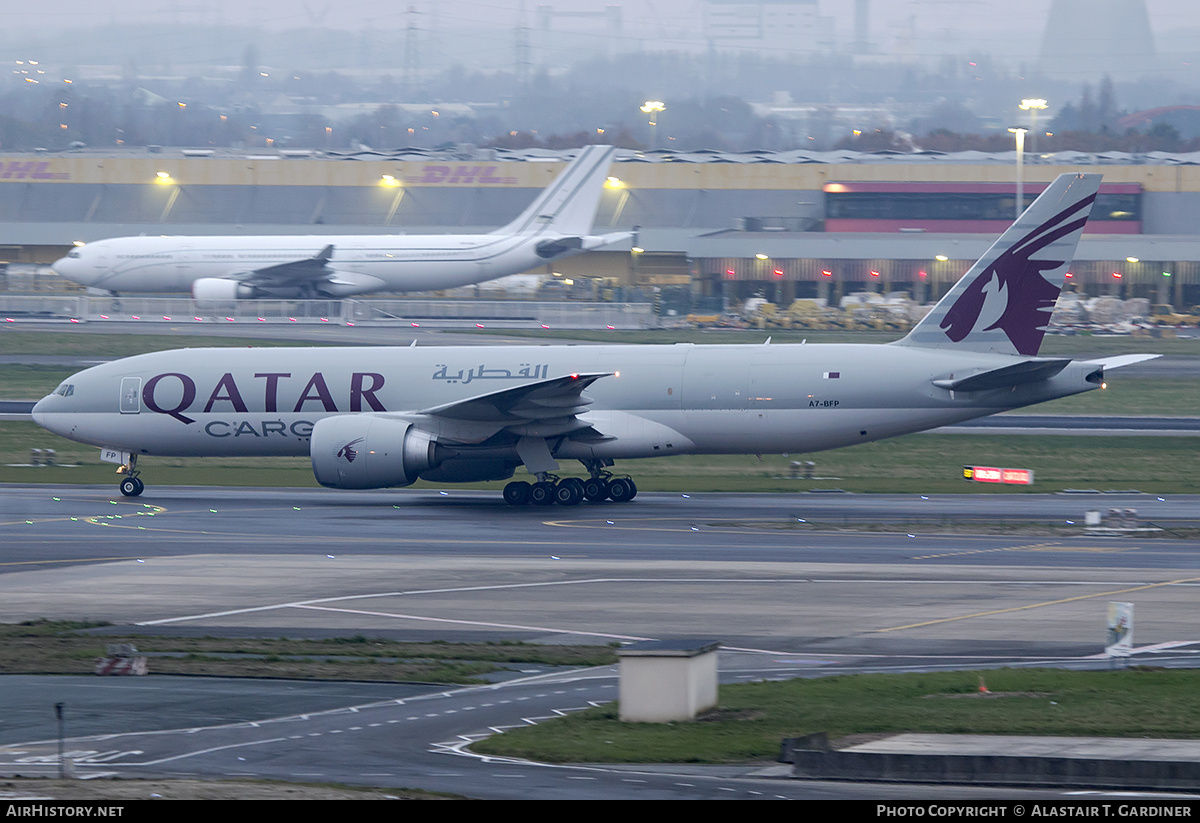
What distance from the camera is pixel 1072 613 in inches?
907

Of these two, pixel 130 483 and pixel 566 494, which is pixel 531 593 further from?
pixel 130 483

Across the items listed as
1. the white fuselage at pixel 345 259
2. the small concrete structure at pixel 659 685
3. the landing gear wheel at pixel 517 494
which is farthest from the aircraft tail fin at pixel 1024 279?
the white fuselage at pixel 345 259

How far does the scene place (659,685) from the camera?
621 inches

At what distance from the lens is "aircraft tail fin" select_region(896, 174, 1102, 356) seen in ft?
125

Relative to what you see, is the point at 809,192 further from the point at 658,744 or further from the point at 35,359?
the point at 658,744


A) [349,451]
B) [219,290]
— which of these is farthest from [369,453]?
[219,290]

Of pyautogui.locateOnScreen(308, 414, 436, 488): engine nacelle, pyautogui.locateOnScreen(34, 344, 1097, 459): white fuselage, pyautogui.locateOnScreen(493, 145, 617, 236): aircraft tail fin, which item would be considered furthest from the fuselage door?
pyautogui.locateOnScreen(493, 145, 617, 236): aircraft tail fin

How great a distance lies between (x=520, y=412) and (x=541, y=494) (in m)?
2.43

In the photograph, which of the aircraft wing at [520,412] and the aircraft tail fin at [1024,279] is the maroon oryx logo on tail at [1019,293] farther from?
the aircraft wing at [520,412]

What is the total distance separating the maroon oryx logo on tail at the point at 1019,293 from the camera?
38.1 metres

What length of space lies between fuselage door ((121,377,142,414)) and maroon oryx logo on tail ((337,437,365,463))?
7.93m

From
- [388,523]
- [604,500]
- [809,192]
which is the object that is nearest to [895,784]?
[388,523]

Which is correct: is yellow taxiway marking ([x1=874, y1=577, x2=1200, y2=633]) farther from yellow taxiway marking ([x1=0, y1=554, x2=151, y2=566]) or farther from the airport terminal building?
the airport terminal building

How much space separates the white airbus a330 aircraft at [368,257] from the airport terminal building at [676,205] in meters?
13.9
